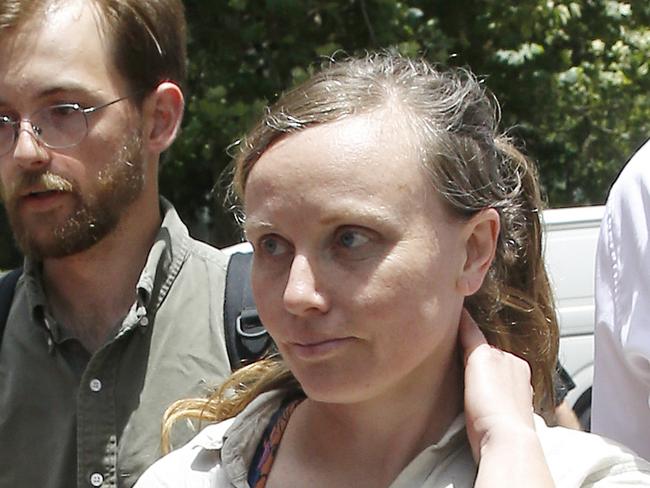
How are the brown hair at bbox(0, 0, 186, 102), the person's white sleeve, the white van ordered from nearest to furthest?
1. the person's white sleeve
2. the brown hair at bbox(0, 0, 186, 102)
3. the white van

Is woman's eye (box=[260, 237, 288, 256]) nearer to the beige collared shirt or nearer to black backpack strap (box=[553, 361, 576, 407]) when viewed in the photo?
the beige collared shirt

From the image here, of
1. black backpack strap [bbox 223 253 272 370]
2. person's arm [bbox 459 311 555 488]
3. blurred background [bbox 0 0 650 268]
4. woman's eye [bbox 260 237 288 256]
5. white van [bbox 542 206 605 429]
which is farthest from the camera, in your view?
blurred background [bbox 0 0 650 268]

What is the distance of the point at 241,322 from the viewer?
2.50 m

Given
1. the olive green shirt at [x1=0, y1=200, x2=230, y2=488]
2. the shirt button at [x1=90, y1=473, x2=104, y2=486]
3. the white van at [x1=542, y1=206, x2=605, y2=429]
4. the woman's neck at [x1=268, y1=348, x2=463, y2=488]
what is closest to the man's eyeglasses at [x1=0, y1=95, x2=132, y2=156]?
the olive green shirt at [x1=0, y1=200, x2=230, y2=488]

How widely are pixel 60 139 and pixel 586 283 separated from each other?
3056mm

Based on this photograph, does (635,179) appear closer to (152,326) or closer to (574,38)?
(152,326)

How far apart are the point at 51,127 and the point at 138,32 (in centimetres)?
33

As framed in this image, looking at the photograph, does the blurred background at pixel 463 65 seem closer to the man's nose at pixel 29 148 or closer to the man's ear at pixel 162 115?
the man's ear at pixel 162 115

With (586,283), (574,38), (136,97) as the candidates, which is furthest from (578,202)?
(136,97)

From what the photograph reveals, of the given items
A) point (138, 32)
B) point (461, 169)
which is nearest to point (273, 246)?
point (461, 169)

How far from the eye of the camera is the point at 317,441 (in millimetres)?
1796

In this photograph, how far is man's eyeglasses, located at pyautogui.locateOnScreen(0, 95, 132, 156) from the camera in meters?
2.57

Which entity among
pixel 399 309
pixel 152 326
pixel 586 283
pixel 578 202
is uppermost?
pixel 399 309

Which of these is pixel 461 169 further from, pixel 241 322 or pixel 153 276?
pixel 153 276
